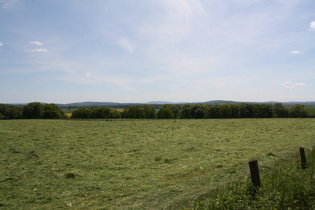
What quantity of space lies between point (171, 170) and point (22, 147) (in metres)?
13.3

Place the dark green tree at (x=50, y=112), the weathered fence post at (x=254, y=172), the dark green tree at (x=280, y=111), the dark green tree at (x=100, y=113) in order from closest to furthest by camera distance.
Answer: the weathered fence post at (x=254, y=172)
the dark green tree at (x=50, y=112)
the dark green tree at (x=280, y=111)
the dark green tree at (x=100, y=113)

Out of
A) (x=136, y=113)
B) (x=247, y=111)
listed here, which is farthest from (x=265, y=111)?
(x=136, y=113)

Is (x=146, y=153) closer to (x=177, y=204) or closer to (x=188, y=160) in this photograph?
(x=188, y=160)

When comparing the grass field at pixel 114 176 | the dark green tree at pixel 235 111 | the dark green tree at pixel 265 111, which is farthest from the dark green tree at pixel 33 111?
the dark green tree at pixel 265 111

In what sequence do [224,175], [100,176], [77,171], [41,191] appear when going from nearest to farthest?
[41,191], [224,175], [100,176], [77,171]

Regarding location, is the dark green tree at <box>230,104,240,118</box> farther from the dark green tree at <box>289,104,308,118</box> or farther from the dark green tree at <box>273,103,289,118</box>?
the dark green tree at <box>289,104,308,118</box>

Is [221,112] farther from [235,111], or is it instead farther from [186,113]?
[186,113]

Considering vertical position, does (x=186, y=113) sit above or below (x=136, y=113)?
below

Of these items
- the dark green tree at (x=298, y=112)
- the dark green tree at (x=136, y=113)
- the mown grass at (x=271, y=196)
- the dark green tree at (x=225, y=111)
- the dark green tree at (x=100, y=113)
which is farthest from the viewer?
the dark green tree at (x=136, y=113)

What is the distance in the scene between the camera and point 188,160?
39.0 ft

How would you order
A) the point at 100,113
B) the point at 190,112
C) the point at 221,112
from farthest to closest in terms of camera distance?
the point at 100,113 < the point at 190,112 < the point at 221,112

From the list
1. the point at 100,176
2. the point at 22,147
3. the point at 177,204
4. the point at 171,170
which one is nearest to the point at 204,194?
the point at 177,204

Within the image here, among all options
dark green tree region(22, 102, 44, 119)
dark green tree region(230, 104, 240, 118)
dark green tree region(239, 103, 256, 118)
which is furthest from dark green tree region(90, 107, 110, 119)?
dark green tree region(239, 103, 256, 118)

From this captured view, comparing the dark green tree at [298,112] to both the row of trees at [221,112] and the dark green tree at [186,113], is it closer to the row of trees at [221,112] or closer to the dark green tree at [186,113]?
the row of trees at [221,112]
